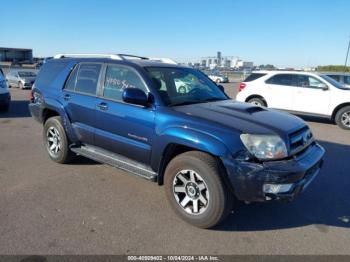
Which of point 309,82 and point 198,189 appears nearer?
point 198,189

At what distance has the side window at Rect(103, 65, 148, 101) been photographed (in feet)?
14.9

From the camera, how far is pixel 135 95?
161 inches

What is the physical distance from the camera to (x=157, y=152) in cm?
409

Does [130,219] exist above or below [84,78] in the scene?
below

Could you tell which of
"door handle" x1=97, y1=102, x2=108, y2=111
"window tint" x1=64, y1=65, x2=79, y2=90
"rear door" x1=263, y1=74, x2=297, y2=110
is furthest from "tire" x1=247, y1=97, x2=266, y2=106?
"door handle" x1=97, y1=102, x2=108, y2=111

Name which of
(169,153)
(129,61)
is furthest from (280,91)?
(169,153)

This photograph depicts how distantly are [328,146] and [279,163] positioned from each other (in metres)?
4.91

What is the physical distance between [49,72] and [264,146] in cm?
422

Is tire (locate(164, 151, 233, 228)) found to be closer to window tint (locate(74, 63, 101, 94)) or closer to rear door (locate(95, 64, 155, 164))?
rear door (locate(95, 64, 155, 164))

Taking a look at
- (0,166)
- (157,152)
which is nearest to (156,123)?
(157,152)

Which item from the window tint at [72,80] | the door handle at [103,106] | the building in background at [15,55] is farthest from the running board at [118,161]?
the building in background at [15,55]

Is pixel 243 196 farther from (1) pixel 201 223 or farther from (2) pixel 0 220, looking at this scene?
(2) pixel 0 220

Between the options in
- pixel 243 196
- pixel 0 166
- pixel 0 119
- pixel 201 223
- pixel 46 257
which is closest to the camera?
pixel 46 257

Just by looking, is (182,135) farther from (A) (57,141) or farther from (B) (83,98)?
(A) (57,141)
